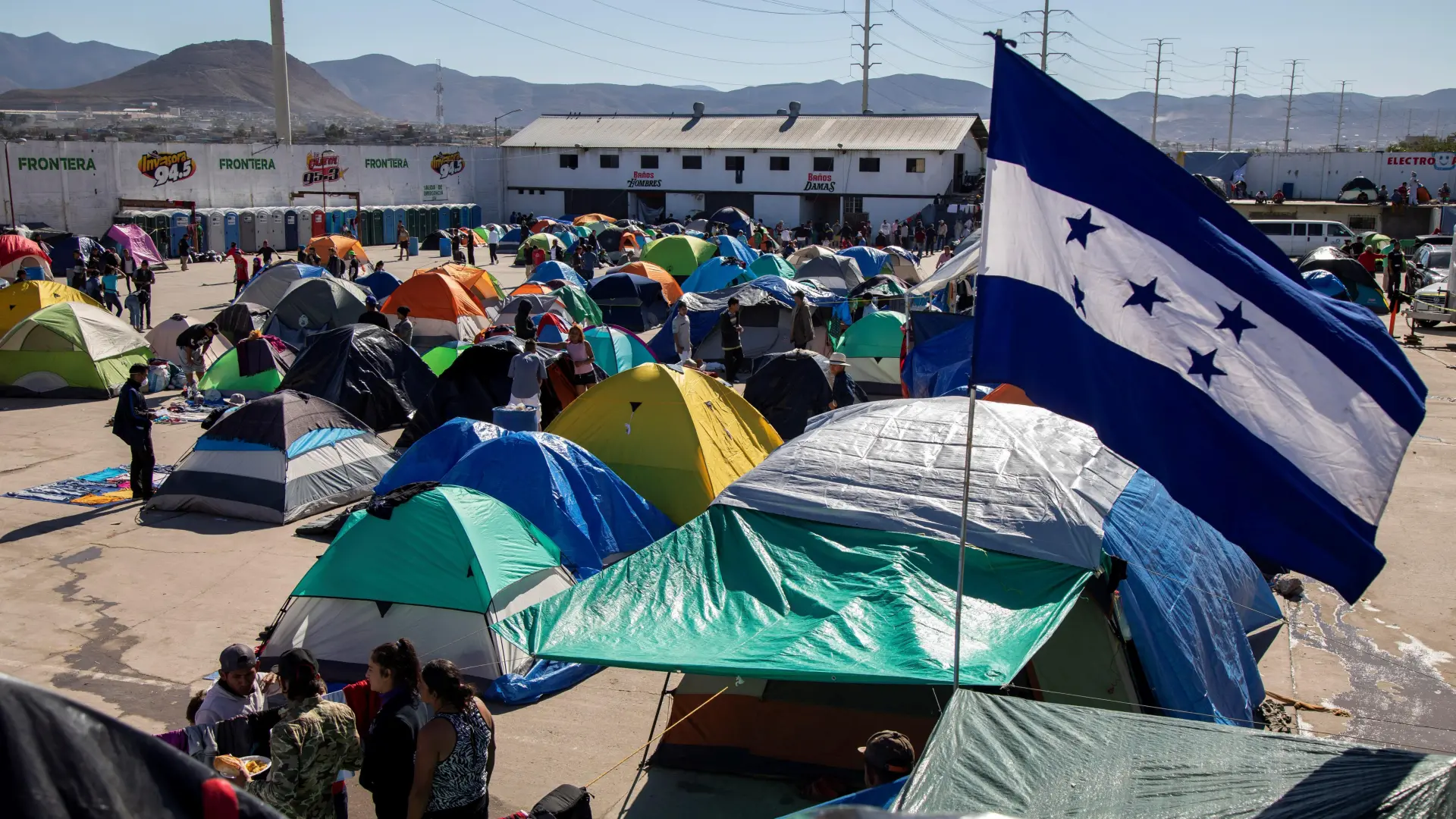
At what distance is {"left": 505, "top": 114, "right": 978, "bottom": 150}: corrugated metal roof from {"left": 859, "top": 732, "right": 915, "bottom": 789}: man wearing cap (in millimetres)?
46216

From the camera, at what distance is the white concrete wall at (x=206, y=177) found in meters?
35.7

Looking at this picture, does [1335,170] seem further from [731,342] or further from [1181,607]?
[1181,607]

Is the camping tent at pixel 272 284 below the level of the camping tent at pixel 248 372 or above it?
above

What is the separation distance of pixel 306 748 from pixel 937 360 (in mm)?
10897

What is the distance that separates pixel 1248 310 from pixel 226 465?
9.43 m

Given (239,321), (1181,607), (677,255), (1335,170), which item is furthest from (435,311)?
(1335,170)

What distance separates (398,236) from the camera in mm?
40469

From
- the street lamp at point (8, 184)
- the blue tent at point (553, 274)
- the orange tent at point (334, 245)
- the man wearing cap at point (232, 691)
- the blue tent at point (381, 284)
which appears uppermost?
the street lamp at point (8, 184)

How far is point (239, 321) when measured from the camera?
18.4 metres

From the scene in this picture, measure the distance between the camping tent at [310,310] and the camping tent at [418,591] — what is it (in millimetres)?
12378

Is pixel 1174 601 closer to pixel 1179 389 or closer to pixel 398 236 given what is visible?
pixel 1179 389

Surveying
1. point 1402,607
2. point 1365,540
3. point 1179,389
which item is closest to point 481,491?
point 1179,389

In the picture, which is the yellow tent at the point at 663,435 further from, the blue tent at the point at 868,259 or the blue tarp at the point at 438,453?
the blue tent at the point at 868,259

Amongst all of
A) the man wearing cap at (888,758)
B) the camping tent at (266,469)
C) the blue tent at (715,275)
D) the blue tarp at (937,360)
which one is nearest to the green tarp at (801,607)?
the man wearing cap at (888,758)
